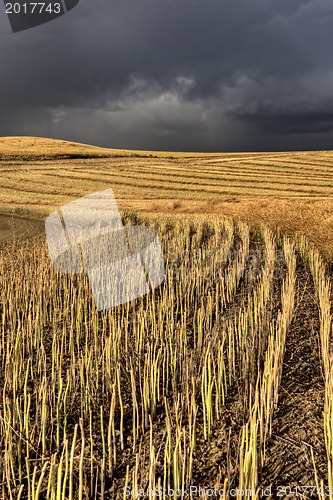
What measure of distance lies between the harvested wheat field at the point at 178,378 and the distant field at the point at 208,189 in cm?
22

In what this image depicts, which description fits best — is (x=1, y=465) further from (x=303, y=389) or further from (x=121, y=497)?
(x=303, y=389)

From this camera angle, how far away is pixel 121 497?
190 cm

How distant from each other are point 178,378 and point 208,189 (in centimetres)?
1535

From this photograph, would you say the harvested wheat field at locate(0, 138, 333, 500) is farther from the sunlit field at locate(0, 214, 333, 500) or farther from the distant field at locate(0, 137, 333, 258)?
the distant field at locate(0, 137, 333, 258)

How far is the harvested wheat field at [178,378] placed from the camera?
1.94 metres

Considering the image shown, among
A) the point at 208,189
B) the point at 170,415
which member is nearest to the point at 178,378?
the point at 170,415

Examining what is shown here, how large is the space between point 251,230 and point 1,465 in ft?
26.5

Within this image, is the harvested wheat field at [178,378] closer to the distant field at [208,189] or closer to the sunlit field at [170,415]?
the sunlit field at [170,415]

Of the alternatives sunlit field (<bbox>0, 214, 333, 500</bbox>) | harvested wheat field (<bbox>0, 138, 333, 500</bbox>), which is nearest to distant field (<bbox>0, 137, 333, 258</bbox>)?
harvested wheat field (<bbox>0, 138, 333, 500</bbox>)

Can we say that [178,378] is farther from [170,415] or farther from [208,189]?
[208,189]

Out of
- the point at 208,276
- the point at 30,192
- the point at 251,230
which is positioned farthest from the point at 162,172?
the point at 208,276

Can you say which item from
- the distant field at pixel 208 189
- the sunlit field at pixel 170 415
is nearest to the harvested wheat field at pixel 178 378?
the sunlit field at pixel 170 415

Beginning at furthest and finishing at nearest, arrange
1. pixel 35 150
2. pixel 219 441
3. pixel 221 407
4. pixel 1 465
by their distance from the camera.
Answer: pixel 35 150
pixel 221 407
pixel 219 441
pixel 1 465

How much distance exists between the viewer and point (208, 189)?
1778 cm
